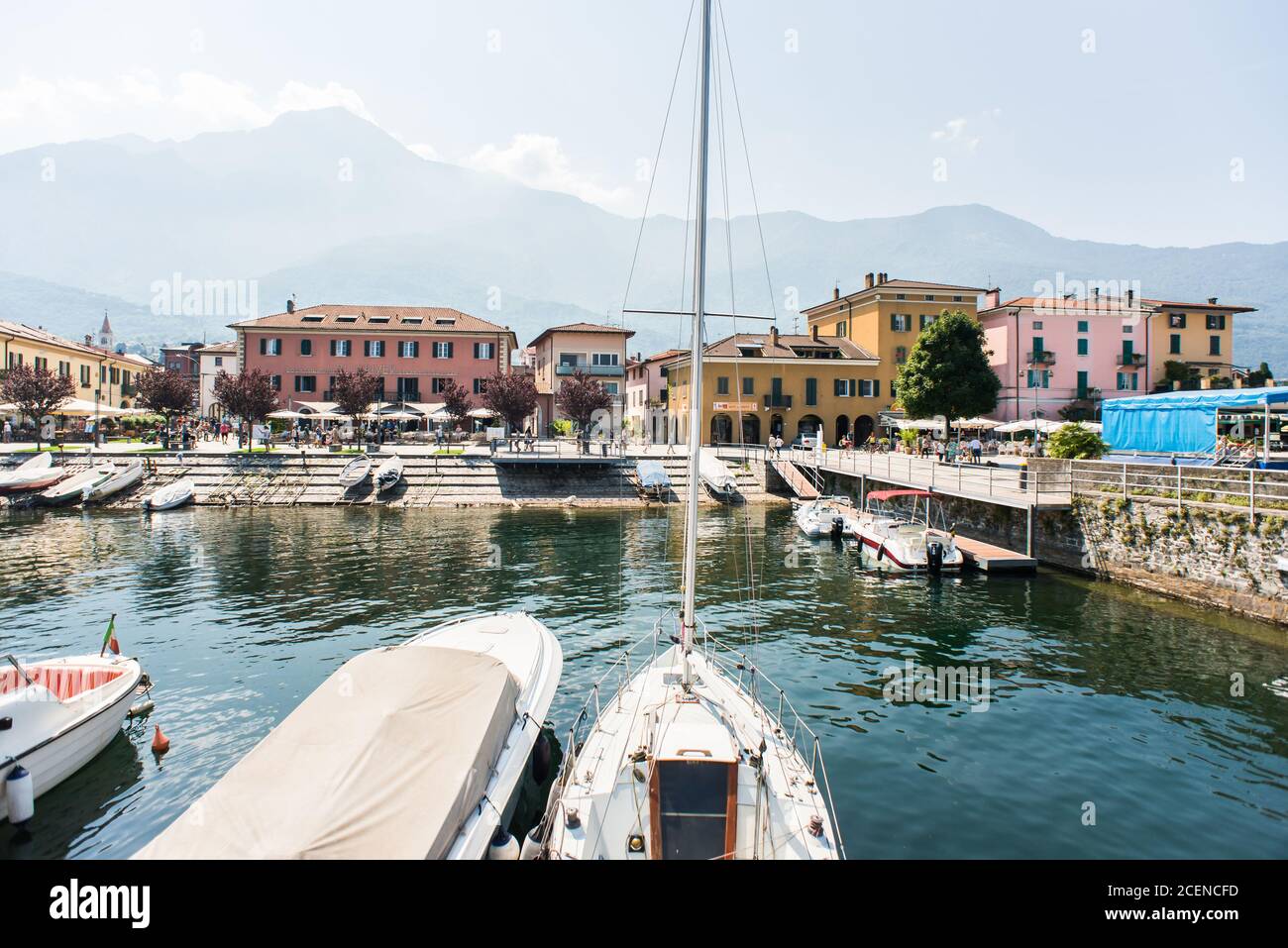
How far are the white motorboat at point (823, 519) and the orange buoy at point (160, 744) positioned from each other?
98.6 feet

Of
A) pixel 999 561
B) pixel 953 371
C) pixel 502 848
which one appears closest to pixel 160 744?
pixel 502 848

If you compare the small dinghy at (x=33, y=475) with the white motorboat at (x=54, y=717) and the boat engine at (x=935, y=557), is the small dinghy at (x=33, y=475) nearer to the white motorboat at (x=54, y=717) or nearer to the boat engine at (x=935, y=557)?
the white motorboat at (x=54, y=717)

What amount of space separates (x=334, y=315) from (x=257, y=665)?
65.2m

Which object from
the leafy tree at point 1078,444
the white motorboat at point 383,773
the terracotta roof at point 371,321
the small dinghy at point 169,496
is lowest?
the white motorboat at point 383,773

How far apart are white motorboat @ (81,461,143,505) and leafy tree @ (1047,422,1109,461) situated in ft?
175

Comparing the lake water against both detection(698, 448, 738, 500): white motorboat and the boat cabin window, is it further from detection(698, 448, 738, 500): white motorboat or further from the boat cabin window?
detection(698, 448, 738, 500): white motorboat

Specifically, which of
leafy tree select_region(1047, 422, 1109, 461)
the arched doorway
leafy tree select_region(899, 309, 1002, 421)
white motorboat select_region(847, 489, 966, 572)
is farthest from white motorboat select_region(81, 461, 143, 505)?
leafy tree select_region(899, 309, 1002, 421)

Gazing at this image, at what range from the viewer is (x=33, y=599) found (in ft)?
77.9

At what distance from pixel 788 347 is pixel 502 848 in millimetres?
66842

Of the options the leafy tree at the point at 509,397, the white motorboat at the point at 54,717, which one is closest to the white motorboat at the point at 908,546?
the white motorboat at the point at 54,717

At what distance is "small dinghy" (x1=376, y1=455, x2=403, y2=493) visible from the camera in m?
48.5

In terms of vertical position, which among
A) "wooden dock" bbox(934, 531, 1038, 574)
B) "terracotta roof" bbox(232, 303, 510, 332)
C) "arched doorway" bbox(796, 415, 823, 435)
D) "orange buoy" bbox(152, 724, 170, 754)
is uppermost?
"terracotta roof" bbox(232, 303, 510, 332)

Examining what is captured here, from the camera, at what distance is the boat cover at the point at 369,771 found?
7594 millimetres
